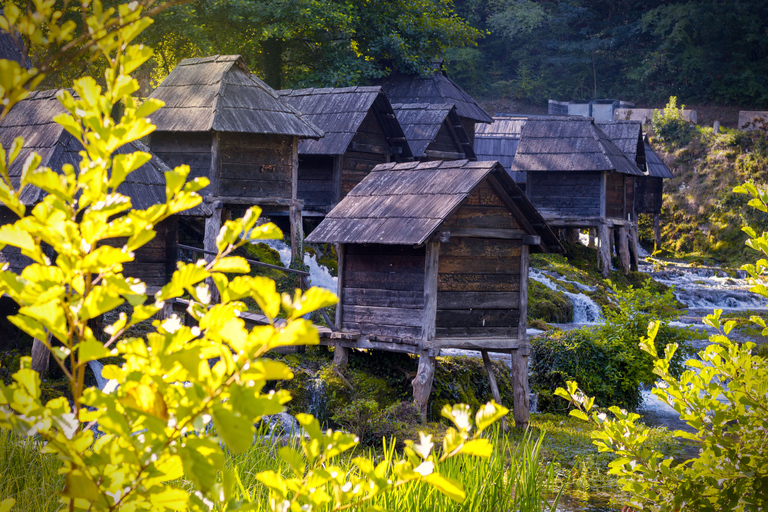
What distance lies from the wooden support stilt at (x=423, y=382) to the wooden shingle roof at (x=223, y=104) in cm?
611

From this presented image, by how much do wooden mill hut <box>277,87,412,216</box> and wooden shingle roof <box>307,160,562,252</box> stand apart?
619 cm

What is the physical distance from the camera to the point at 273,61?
2481cm

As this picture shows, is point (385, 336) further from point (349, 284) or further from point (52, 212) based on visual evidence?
point (52, 212)

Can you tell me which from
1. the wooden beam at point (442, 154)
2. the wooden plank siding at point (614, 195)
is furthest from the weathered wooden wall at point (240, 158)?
the wooden plank siding at point (614, 195)


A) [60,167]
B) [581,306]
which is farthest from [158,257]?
[581,306]

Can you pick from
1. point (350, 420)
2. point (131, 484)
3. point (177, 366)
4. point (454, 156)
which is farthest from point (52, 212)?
point (454, 156)

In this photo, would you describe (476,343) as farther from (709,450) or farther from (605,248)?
(605,248)

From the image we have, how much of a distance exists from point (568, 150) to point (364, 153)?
8367 millimetres

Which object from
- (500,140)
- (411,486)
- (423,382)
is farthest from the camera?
(500,140)

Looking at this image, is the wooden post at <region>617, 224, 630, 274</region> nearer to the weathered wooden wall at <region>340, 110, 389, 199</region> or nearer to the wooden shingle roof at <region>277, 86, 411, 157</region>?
the wooden shingle roof at <region>277, 86, 411, 157</region>

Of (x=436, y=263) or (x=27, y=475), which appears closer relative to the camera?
(x=27, y=475)

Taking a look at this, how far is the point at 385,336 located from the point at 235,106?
250 inches

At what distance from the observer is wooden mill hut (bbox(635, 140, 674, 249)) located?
106ft

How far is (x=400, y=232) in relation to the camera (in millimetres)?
10180
